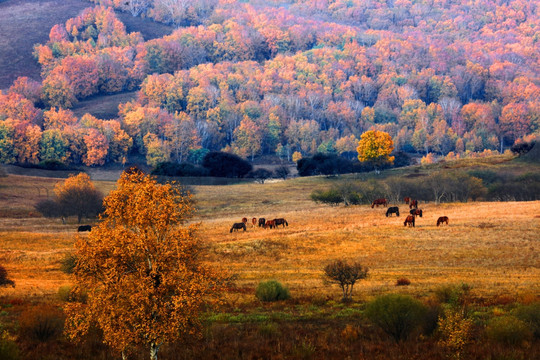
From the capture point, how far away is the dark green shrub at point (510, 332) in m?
19.9

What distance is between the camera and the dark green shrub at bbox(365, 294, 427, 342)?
21.8 m

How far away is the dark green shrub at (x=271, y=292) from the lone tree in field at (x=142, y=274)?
14556 millimetres

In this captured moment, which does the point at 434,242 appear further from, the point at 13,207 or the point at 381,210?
the point at 13,207

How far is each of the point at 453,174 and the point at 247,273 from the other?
6471 cm

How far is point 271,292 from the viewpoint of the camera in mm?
31750

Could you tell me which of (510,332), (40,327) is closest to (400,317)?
(510,332)

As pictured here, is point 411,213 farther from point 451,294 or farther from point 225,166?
point 225,166

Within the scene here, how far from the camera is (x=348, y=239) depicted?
54.3 metres

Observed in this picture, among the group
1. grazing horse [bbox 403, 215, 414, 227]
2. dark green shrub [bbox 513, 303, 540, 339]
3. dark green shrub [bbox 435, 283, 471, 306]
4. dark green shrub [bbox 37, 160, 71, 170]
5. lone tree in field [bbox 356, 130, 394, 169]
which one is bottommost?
dark green shrub [bbox 435, 283, 471, 306]

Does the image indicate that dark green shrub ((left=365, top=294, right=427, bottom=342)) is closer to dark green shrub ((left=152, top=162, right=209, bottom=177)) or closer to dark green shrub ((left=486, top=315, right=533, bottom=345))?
dark green shrub ((left=486, top=315, right=533, bottom=345))

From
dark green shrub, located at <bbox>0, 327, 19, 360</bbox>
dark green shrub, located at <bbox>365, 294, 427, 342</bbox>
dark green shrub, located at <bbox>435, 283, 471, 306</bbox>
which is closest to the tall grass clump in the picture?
dark green shrub, located at <bbox>0, 327, 19, 360</bbox>

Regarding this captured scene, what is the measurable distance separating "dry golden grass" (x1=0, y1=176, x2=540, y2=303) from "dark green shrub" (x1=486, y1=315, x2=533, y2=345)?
8.82 metres

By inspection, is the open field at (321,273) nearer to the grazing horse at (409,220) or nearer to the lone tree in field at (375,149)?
the grazing horse at (409,220)

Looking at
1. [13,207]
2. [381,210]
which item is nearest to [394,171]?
[381,210]
